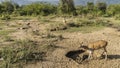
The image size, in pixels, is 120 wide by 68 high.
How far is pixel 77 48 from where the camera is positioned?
44.6ft

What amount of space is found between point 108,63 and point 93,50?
2.47ft

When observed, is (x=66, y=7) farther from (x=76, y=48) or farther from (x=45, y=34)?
(x=76, y=48)

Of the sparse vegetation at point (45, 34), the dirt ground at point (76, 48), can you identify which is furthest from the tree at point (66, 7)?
the dirt ground at point (76, 48)

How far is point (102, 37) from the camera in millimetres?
15734

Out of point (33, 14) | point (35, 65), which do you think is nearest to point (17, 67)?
point (35, 65)

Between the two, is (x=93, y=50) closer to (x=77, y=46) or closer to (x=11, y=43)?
(x=77, y=46)

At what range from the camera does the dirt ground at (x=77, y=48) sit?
38.2 feet

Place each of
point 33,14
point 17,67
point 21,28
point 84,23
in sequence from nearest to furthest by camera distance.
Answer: point 17,67
point 21,28
point 84,23
point 33,14

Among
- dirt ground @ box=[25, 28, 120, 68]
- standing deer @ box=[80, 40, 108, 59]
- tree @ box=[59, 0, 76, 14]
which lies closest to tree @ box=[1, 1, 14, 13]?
tree @ box=[59, 0, 76, 14]

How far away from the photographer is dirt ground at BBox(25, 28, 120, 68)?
1165 cm

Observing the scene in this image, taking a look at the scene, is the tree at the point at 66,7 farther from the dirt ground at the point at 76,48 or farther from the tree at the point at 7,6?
the dirt ground at the point at 76,48

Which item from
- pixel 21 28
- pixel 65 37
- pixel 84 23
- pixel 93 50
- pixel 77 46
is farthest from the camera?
pixel 84 23

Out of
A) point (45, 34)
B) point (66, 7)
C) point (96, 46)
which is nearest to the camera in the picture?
point (96, 46)

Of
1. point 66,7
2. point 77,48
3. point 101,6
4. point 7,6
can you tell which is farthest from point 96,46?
point 7,6
